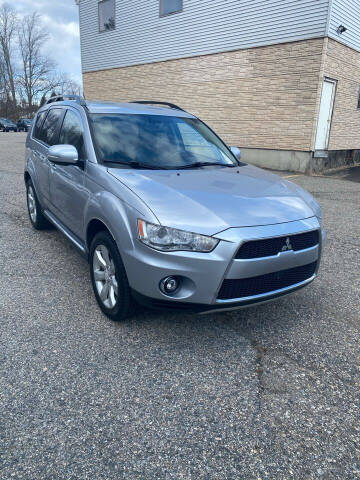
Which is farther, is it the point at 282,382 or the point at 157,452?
the point at 282,382

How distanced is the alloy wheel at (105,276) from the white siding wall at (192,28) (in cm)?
1147

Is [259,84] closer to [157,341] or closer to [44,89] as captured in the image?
[157,341]

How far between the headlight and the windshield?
1054 mm

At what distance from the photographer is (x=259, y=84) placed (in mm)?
13320

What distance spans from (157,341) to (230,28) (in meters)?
14.0

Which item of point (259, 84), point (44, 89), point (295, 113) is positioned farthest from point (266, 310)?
point (44, 89)

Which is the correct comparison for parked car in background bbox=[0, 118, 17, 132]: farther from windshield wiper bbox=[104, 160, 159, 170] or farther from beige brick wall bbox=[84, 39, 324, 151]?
windshield wiper bbox=[104, 160, 159, 170]

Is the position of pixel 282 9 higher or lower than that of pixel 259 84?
higher

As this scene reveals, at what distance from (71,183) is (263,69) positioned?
11496 mm

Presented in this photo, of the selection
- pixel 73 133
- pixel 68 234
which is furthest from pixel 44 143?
pixel 68 234

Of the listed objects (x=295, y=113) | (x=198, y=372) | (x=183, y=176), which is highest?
(x=295, y=113)

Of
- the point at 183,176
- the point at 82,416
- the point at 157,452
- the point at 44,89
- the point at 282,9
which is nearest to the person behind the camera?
the point at 157,452

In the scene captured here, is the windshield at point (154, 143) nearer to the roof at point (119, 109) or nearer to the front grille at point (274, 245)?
the roof at point (119, 109)

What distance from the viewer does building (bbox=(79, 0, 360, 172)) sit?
11.8 m
